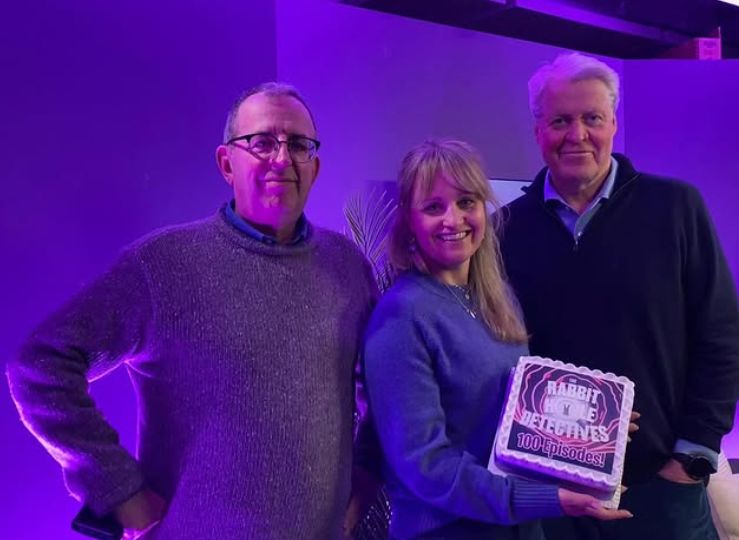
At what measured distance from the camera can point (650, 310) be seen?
1913 millimetres

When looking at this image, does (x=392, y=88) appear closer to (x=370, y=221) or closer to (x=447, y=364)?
(x=370, y=221)

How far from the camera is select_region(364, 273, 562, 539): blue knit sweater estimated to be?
4.66 ft

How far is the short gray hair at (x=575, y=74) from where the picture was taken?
79.8 inches

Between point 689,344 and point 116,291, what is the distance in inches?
64.3

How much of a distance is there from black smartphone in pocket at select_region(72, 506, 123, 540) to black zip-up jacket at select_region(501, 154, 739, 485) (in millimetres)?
1248

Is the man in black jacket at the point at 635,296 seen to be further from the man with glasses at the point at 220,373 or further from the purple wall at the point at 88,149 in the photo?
the purple wall at the point at 88,149

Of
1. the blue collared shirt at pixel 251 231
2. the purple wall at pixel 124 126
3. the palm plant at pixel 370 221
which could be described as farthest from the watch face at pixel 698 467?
the purple wall at pixel 124 126

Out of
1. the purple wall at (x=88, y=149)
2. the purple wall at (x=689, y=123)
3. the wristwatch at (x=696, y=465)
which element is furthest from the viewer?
the purple wall at (x=689, y=123)

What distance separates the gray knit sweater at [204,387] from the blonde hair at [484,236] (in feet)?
0.96

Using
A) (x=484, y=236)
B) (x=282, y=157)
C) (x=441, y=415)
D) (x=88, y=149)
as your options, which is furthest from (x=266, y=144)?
(x=88, y=149)

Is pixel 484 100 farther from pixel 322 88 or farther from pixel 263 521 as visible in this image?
pixel 263 521

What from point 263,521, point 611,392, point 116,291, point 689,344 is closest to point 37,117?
point 116,291

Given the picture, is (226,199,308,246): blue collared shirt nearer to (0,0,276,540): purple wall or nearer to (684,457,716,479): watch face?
(0,0,276,540): purple wall

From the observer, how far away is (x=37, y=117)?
2.25 metres
